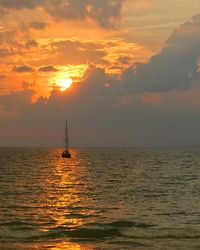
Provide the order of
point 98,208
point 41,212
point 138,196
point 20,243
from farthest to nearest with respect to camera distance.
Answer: point 138,196 → point 98,208 → point 41,212 → point 20,243

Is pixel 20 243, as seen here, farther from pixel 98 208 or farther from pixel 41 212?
pixel 98 208

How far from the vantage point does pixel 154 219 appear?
37.8m

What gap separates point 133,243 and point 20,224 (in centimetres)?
1092

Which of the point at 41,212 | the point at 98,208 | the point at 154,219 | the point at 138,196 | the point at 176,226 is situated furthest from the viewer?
the point at 138,196

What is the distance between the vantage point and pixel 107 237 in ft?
103

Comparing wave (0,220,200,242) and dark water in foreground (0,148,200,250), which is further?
wave (0,220,200,242)

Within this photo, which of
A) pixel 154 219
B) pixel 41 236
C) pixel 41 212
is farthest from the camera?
pixel 41 212

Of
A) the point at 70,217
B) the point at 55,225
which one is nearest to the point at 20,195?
the point at 70,217

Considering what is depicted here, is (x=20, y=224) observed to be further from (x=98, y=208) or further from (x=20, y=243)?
(x=98, y=208)

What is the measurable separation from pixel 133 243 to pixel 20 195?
29819 millimetres

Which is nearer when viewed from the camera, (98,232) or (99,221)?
(98,232)

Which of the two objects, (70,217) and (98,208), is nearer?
(70,217)

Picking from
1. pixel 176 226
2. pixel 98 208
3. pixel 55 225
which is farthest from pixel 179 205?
pixel 55 225

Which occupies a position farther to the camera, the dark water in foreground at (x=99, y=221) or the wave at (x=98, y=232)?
the wave at (x=98, y=232)
